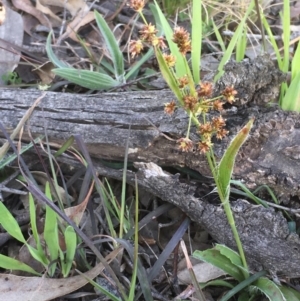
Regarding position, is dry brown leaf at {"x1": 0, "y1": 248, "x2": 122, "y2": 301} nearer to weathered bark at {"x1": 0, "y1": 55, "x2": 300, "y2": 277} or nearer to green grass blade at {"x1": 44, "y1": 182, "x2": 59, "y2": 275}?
green grass blade at {"x1": 44, "y1": 182, "x2": 59, "y2": 275}

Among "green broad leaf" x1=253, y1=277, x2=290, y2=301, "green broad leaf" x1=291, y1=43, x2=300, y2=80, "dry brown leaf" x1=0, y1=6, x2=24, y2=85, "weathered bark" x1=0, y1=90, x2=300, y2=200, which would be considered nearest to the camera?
"green broad leaf" x1=253, y1=277, x2=290, y2=301

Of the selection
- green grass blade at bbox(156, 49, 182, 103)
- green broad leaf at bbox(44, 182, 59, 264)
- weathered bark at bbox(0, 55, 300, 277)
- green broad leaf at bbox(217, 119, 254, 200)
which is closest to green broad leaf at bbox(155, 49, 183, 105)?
green grass blade at bbox(156, 49, 182, 103)

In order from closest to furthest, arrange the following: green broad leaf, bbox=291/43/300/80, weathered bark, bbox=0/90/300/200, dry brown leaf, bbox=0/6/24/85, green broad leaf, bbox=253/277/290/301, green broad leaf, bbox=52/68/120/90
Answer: green broad leaf, bbox=253/277/290/301, weathered bark, bbox=0/90/300/200, green broad leaf, bbox=291/43/300/80, green broad leaf, bbox=52/68/120/90, dry brown leaf, bbox=0/6/24/85

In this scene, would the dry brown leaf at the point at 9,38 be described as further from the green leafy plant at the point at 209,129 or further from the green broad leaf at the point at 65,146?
the green leafy plant at the point at 209,129

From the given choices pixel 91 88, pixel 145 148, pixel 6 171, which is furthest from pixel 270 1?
pixel 6 171

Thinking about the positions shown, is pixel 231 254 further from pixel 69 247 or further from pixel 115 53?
pixel 115 53

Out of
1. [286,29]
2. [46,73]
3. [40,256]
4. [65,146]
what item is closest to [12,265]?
[40,256]
